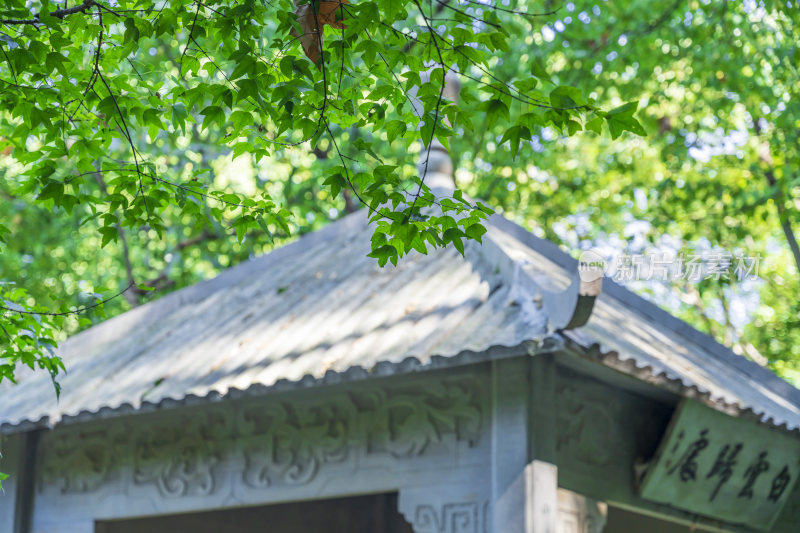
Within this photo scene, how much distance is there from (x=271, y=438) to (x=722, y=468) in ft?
8.12

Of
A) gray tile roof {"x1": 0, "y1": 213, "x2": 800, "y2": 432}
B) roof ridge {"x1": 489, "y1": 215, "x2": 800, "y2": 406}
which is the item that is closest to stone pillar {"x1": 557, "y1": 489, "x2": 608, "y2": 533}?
gray tile roof {"x1": 0, "y1": 213, "x2": 800, "y2": 432}

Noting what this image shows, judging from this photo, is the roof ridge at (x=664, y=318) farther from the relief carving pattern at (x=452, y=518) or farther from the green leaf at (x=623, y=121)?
the green leaf at (x=623, y=121)

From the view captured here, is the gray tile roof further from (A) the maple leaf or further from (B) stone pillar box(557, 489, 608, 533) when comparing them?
(A) the maple leaf

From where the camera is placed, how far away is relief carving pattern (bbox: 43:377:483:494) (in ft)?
16.1

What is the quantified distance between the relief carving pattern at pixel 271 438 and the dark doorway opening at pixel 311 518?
124cm

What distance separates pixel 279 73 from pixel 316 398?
2.50 m

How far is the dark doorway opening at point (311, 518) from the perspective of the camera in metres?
7.32

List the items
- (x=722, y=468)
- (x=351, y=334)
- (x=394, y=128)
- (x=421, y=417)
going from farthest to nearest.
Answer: (x=722, y=468) → (x=351, y=334) → (x=421, y=417) → (x=394, y=128)

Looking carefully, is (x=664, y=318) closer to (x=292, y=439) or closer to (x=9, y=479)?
(x=292, y=439)

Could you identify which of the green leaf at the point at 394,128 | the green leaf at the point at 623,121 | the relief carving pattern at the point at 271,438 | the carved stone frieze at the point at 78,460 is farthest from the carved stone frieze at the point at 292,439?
the green leaf at the point at 623,121

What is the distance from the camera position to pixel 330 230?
7586mm

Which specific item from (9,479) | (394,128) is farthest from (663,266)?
(9,479)

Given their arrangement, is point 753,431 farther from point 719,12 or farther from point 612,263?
point 719,12

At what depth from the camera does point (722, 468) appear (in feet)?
17.4
